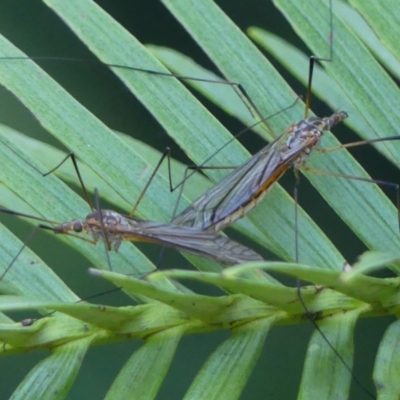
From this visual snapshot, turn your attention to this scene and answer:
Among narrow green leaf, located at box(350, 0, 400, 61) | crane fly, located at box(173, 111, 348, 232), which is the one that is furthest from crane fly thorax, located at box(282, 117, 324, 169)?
narrow green leaf, located at box(350, 0, 400, 61)

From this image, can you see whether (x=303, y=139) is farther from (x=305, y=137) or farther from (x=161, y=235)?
(x=161, y=235)

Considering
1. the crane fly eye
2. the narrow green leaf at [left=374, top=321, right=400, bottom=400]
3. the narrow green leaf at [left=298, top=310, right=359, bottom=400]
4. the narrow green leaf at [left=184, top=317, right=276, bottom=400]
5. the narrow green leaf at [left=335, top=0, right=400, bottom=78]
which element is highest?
the crane fly eye

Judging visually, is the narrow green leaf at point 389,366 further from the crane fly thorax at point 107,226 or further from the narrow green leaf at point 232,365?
the crane fly thorax at point 107,226

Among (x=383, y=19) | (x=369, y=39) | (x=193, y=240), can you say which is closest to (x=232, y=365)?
(x=193, y=240)

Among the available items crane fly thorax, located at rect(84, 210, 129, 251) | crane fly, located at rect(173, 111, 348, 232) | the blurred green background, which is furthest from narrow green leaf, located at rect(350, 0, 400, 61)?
the blurred green background

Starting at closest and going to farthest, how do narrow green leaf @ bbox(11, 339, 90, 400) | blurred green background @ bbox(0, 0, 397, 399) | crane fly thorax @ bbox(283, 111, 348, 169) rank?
narrow green leaf @ bbox(11, 339, 90, 400) < crane fly thorax @ bbox(283, 111, 348, 169) < blurred green background @ bbox(0, 0, 397, 399)

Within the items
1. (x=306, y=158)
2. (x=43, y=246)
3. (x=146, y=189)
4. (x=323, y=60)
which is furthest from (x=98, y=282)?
(x=323, y=60)

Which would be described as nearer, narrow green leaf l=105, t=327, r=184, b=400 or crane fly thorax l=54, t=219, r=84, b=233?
narrow green leaf l=105, t=327, r=184, b=400

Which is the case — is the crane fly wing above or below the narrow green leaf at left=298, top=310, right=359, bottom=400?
above

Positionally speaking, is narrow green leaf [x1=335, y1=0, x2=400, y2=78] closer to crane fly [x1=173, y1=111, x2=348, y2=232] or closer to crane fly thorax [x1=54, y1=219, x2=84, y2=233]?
crane fly [x1=173, y1=111, x2=348, y2=232]

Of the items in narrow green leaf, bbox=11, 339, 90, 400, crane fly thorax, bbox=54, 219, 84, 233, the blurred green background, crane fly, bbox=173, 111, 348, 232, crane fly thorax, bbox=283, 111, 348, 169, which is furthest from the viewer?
the blurred green background
